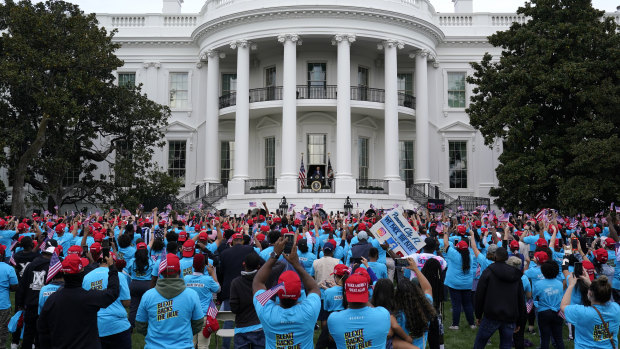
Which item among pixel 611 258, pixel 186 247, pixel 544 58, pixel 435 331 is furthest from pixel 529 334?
pixel 544 58

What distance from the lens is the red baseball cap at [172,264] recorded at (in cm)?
496

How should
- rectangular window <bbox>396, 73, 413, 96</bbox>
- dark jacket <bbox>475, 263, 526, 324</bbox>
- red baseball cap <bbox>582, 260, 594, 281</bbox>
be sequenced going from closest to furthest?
red baseball cap <bbox>582, 260, 594, 281</bbox> < dark jacket <bbox>475, 263, 526, 324</bbox> < rectangular window <bbox>396, 73, 413, 96</bbox>

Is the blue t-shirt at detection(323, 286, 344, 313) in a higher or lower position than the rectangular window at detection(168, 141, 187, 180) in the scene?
lower

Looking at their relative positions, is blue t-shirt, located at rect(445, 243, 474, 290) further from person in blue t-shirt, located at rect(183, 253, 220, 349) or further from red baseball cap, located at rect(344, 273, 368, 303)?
red baseball cap, located at rect(344, 273, 368, 303)

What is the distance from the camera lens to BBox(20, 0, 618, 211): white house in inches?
1067

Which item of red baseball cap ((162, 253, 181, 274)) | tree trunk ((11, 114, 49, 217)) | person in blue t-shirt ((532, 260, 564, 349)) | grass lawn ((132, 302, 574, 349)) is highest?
tree trunk ((11, 114, 49, 217))

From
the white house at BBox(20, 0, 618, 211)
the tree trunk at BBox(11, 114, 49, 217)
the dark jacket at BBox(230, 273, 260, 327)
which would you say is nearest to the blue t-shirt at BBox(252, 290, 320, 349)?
the dark jacket at BBox(230, 273, 260, 327)

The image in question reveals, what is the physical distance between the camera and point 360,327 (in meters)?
4.39

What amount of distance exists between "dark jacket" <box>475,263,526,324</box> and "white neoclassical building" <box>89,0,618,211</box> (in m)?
18.8

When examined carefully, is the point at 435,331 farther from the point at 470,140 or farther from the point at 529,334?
the point at 470,140

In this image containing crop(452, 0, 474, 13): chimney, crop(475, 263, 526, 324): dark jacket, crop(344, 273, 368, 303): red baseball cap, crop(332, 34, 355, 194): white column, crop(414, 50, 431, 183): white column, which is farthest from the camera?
crop(452, 0, 474, 13): chimney

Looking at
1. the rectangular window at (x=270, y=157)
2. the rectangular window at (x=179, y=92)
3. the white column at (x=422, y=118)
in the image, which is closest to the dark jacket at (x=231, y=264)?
the white column at (x=422, y=118)

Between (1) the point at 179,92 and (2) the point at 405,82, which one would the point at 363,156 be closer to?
(2) the point at 405,82

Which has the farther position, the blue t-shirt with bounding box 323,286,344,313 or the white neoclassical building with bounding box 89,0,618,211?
the white neoclassical building with bounding box 89,0,618,211
